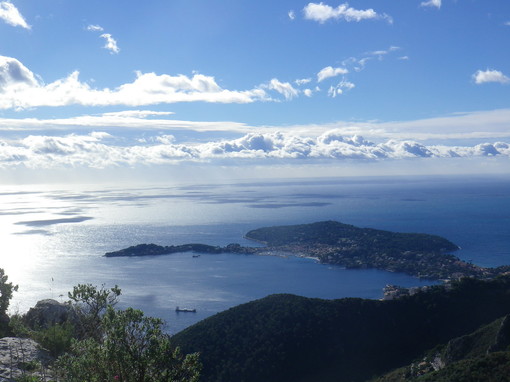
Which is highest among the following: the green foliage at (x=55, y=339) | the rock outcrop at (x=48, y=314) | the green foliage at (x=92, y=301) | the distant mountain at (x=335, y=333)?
the green foliage at (x=92, y=301)

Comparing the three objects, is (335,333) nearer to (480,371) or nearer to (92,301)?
(480,371)

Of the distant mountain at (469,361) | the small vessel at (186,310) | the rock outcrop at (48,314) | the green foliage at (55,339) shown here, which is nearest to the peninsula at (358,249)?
the small vessel at (186,310)

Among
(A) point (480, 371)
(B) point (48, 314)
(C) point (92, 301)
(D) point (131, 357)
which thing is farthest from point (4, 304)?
(A) point (480, 371)

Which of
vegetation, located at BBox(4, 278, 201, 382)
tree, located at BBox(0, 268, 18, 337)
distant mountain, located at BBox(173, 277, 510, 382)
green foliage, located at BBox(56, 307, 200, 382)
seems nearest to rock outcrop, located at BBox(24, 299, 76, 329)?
tree, located at BBox(0, 268, 18, 337)

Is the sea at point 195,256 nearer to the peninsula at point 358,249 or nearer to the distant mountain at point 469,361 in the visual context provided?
the peninsula at point 358,249

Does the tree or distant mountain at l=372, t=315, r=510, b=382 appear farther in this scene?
distant mountain at l=372, t=315, r=510, b=382

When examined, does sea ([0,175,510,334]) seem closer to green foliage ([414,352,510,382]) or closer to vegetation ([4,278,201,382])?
vegetation ([4,278,201,382])
